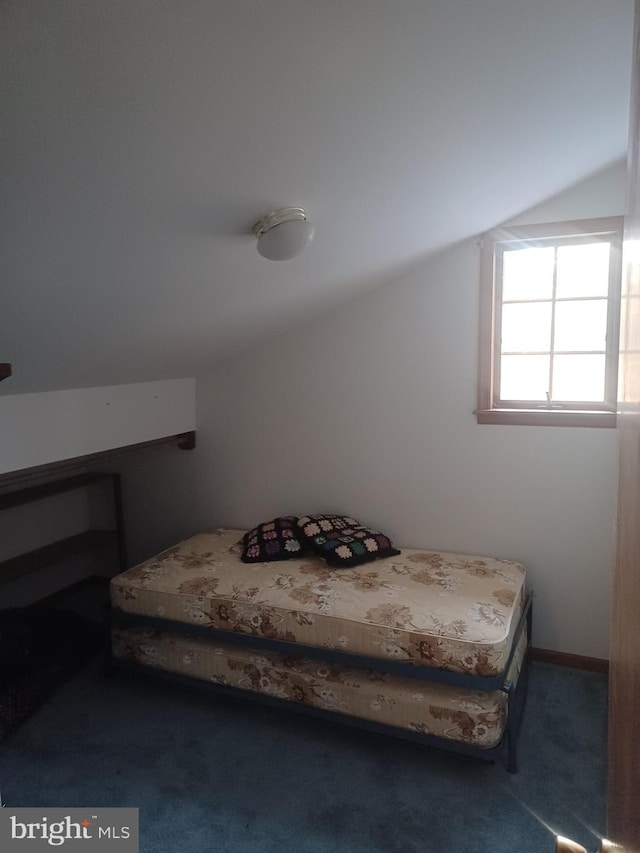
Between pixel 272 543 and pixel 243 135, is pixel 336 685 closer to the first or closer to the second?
pixel 272 543

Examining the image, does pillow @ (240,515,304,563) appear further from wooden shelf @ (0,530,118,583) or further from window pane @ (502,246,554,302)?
window pane @ (502,246,554,302)

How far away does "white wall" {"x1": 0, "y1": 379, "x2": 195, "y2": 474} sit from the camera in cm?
215

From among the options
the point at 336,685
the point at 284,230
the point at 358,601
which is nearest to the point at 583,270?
the point at 284,230

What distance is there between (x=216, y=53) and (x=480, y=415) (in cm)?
201

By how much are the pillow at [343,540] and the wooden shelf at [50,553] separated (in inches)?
53.4

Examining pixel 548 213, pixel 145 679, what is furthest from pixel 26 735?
pixel 548 213

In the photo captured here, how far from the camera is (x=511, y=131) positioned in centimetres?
160

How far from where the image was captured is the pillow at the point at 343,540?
8.32ft

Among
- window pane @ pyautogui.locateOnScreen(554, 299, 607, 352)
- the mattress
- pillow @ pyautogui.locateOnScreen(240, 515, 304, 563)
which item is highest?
window pane @ pyautogui.locateOnScreen(554, 299, 607, 352)

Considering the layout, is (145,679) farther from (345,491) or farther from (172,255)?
(172,255)

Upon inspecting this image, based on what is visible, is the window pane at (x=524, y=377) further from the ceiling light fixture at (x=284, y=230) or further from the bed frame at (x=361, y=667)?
the ceiling light fixture at (x=284, y=230)

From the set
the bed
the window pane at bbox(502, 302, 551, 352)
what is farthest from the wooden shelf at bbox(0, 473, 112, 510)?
the window pane at bbox(502, 302, 551, 352)

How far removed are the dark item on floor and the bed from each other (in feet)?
1.06

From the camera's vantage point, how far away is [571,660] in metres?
2.59
